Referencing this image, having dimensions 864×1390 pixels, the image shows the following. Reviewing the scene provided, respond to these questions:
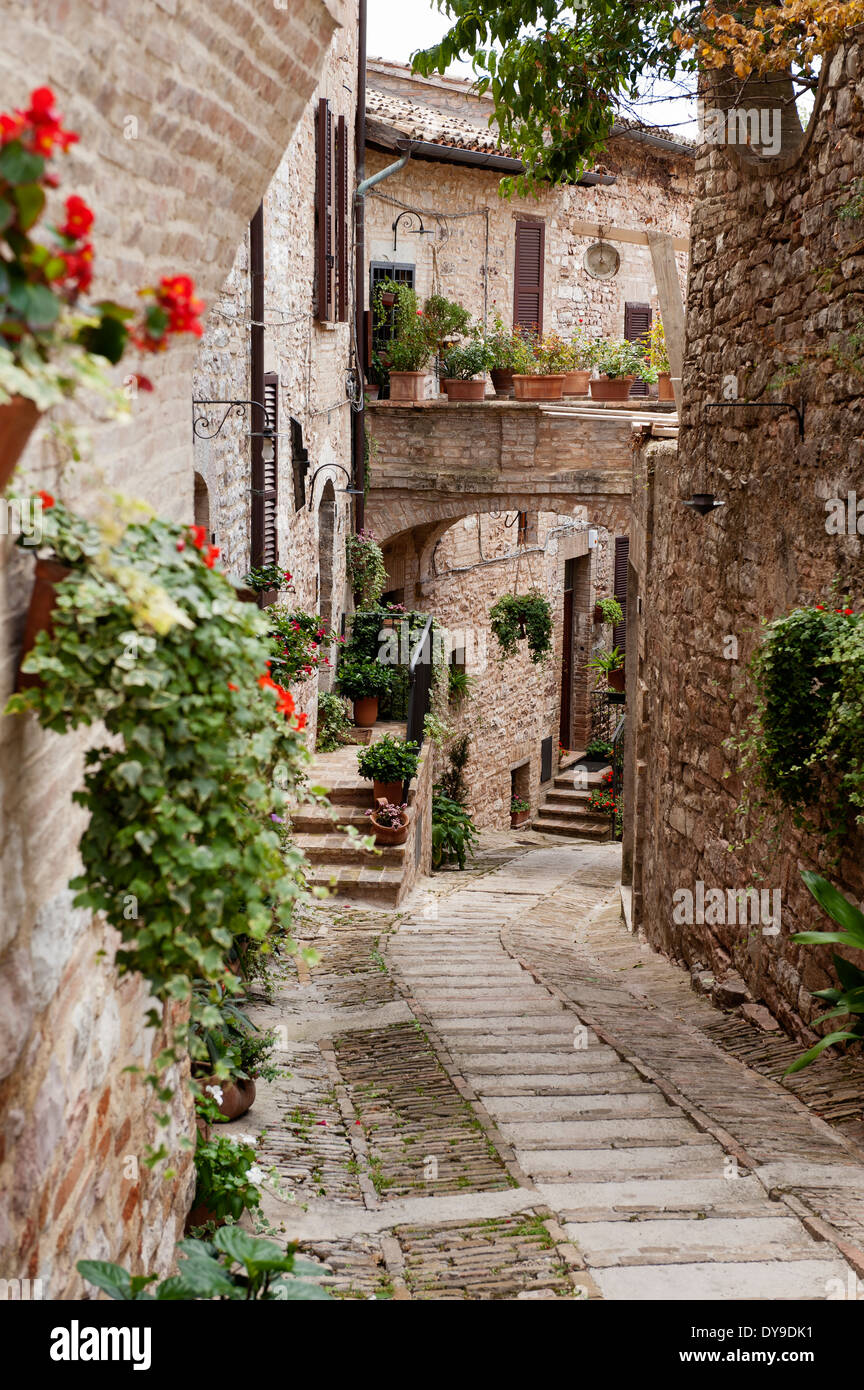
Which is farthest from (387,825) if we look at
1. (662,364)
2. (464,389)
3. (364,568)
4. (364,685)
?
(464,389)

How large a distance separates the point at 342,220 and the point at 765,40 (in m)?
7.49

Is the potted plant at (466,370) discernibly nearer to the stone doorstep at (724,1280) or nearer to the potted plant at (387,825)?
the potted plant at (387,825)

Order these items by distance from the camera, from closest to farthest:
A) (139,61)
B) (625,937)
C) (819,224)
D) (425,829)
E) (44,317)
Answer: (44,317) → (139,61) → (819,224) → (625,937) → (425,829)

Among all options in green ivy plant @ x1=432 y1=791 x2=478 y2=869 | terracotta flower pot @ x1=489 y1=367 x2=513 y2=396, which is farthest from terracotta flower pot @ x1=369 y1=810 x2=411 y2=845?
terracotta flower pot @ x1=489 y1=367 x2=513 y2=396

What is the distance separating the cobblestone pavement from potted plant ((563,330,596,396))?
31.0 ft

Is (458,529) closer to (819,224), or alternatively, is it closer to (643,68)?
(643,68)

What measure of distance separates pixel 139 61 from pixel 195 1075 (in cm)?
337

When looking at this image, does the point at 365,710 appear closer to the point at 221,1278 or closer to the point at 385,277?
the point at 385,277

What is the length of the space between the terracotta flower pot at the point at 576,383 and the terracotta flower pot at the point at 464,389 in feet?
3.66

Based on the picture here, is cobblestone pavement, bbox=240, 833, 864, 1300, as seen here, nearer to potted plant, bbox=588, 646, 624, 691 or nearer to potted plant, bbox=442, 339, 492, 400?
potted plant, bbox=442, 339, 492, 400

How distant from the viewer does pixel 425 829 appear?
12742 mm

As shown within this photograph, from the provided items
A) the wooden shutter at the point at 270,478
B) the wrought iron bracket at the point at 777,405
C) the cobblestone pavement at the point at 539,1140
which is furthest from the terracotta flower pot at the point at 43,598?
the wooden shutter at the point at 270,478

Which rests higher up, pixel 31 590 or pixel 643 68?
pixel 643 68

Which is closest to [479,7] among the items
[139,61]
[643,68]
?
[643,68]
